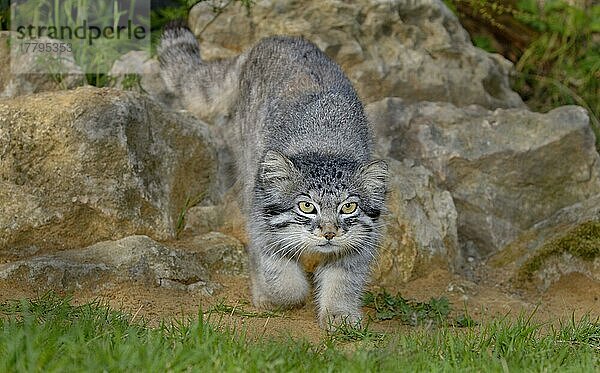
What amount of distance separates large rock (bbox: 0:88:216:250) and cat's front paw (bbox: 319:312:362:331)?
1.53 metres

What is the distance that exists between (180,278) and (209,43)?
325 cm

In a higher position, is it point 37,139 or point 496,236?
point 37,139

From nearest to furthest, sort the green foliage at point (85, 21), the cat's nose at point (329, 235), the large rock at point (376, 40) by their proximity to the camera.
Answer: the cat's nose at point (329, 235), the green foliage at point (85, 21), the large rock at point (376, 40)

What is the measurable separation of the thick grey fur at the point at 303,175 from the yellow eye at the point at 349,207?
0.02m

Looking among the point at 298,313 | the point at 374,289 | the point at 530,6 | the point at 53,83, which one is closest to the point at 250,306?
the point at 298,313

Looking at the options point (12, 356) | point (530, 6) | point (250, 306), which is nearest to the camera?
point (12, 356)

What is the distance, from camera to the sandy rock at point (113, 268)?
5.62m

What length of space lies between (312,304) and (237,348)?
2.09 m

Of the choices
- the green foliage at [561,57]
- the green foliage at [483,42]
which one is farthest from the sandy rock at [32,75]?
the green foliage at [561,57]

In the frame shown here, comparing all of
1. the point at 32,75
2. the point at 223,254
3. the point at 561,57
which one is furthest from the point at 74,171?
the point at 561,57

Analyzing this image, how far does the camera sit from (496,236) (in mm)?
7598

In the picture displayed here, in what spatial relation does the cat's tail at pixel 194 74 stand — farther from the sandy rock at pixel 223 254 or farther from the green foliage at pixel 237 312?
the green foliage at pixel 237 312

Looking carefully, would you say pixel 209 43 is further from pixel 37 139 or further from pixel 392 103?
pixel 37 139

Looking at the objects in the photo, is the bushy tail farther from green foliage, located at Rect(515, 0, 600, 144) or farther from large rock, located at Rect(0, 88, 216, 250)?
green foliage, located at Rect(515, 0, 600, 144)
